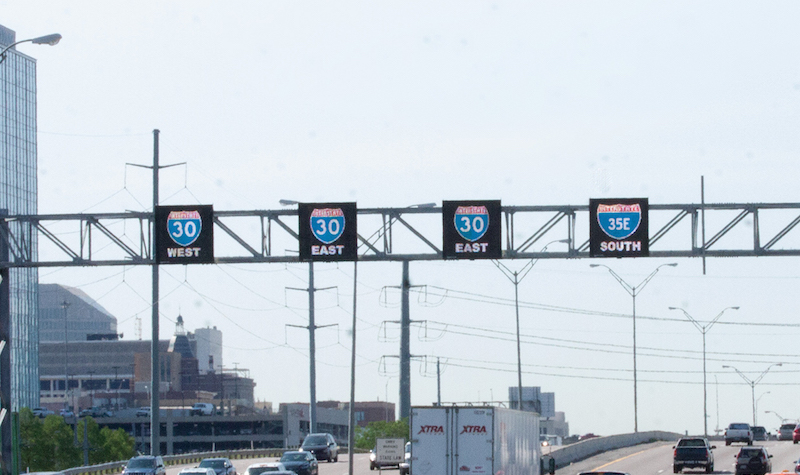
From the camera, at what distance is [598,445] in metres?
75.4

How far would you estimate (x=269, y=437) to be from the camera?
18712 centimetres

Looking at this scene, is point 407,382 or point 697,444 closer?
point 697,444

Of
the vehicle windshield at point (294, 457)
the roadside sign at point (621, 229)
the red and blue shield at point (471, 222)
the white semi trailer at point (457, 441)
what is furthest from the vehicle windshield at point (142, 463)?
the roadside sign at point (621, 229)

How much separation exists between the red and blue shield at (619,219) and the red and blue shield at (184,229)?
11325 millimetres

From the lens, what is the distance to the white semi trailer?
107 feet

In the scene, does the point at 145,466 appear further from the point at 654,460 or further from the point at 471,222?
the point at 654,460

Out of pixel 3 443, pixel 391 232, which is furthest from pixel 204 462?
pixel 391 232

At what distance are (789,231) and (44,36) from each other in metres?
20.7

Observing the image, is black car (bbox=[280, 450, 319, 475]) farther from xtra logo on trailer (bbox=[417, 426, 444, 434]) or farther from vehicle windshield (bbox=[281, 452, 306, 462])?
xtra logo on trailer (bbox=[417, 426, 444, 434])

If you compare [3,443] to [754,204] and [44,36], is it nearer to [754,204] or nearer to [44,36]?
[44,36]

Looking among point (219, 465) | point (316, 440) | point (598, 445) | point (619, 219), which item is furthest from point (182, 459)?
point (619, 219)

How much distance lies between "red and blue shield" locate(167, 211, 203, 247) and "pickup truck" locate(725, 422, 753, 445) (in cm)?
5322

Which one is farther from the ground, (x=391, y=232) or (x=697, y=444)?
(x=391, y=232)

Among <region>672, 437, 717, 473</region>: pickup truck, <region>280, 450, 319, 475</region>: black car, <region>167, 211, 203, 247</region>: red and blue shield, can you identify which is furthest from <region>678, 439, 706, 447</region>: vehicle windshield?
<region>167, 211, 203, 247</region>: red and blue shield
